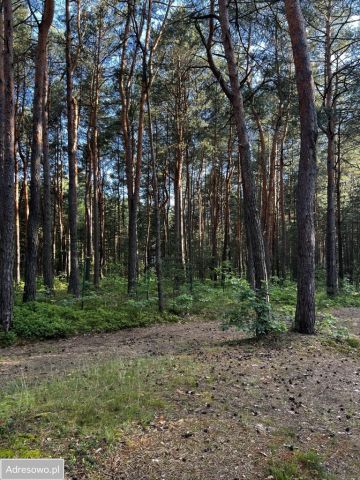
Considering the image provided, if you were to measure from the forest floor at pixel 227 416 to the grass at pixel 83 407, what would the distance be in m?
0.02

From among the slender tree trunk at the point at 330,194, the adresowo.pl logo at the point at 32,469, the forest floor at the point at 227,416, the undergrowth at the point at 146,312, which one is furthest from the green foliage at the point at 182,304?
the adresowo.pl logo at the point at 32,469

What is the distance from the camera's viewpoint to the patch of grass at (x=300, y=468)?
9.12 ft

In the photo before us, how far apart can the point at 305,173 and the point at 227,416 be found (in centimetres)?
515

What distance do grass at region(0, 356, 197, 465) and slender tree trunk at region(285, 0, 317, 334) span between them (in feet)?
9.88

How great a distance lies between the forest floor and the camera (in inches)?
112

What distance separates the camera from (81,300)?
36.6 feet

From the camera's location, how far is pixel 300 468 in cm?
289

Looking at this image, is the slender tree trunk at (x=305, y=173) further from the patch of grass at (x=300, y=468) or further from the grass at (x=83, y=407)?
the patch of grass at (x=300, y=468)

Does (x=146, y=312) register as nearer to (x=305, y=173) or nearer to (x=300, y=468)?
(x=305, y=173)

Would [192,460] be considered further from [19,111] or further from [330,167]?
[19,111]

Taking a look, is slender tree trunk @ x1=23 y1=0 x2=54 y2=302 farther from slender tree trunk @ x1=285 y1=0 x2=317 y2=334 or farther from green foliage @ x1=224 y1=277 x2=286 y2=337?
slender tree trunk @ x1=285 y1=0 x2=317 y2=334

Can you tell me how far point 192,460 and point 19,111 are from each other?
63.1 ft

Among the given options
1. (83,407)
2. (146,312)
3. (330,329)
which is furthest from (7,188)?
(330,329)

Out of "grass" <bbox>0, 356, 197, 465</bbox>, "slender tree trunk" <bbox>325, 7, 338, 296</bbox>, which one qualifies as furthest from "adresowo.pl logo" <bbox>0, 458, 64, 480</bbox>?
"slender tree trunk" <bbox>325, 7, 338, 296</bbox>
